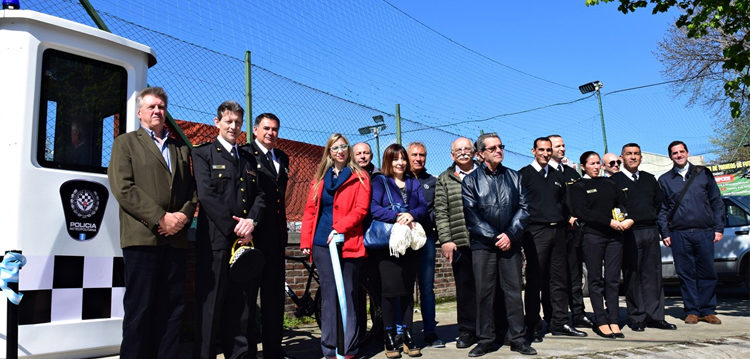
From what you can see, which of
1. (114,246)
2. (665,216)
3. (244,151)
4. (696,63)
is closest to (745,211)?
(665,216)

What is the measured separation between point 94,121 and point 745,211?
9176 mm

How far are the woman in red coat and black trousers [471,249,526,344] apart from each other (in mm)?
1034

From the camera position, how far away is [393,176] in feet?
16.8

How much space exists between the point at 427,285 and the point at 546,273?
4.06 ft

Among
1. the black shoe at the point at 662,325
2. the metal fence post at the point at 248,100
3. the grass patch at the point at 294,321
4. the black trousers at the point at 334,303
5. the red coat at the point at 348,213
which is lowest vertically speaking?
the black shoe at the point at 662,325

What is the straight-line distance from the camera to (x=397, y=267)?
4656 millimetres

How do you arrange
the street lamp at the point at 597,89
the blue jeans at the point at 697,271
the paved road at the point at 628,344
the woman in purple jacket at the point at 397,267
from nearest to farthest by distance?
the paved road at the point at 628,344 → the woman in purple jacket at the point at 397,267 → the blue jeans at the point at 697,271 → the street lamp at the point at 597,89

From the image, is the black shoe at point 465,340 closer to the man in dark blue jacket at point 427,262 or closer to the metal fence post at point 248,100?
the man in dark blue jacket at point 427,262

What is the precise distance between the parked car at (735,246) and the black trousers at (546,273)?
410 centimetres

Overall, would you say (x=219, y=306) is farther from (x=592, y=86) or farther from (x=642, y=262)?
(x=592, y=86)

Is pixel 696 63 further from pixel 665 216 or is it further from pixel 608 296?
pixel 608 296

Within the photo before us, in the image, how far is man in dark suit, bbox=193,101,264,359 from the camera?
3838mm

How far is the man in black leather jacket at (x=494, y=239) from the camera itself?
15.4 ft

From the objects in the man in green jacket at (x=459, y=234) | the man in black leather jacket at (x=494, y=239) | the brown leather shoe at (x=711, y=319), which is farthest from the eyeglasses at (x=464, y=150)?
the brown leather shoe at (x=711, y=319)
